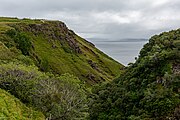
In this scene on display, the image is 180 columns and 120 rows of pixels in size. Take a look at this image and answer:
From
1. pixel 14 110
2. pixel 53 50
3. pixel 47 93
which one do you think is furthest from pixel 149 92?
pixel 53 50

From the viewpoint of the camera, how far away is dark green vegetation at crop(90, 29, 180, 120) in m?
28.2

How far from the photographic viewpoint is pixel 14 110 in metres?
46.2

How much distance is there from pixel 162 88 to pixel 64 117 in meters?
→ 25.1

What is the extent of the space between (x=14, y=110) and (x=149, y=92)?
2295cm

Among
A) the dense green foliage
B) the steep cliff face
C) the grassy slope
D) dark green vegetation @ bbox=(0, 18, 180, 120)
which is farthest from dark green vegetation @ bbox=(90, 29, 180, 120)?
the steep cliff face

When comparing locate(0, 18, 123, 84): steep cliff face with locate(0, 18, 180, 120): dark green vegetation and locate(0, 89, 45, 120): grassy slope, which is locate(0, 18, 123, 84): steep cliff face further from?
locate(0, 89, 45, 120): grassy slope

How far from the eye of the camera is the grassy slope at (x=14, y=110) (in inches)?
1695

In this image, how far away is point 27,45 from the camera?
112438 mm

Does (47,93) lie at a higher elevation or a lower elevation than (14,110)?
higher

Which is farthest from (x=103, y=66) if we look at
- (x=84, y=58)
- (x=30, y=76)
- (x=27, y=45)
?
(x=30, y=76)

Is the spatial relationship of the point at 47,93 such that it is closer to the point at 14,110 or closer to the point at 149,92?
the point at 14,110

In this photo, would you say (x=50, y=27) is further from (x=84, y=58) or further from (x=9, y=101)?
(x=9, y=101)

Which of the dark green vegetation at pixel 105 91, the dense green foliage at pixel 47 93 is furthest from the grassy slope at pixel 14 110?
the dense green foliage at pixel 47 93

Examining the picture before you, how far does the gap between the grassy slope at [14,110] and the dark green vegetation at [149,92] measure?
11.0 m
